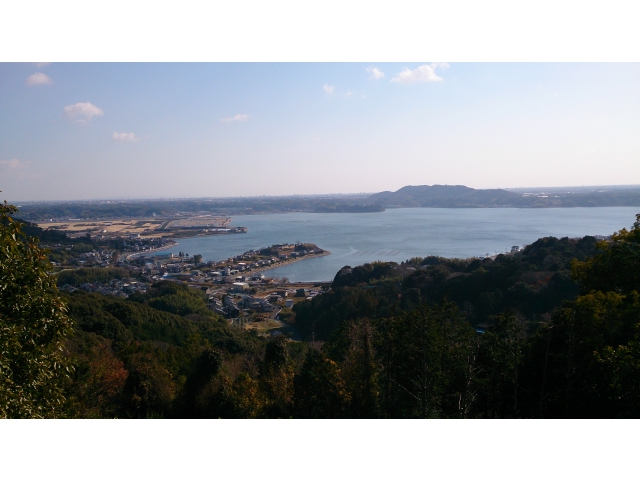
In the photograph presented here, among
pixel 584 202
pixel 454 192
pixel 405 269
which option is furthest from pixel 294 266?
pixel 454 192

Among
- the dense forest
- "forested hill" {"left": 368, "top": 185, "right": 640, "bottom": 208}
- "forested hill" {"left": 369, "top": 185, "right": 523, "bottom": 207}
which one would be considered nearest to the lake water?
"forested hill" {"left": 368, "top": 185, "right": 640, "bottom": 208}

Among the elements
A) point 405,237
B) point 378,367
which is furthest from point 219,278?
point 378,367

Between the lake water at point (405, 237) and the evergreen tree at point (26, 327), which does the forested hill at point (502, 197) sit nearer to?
the lake water at point (405, 237)

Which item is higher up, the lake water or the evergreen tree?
the evergreen tree

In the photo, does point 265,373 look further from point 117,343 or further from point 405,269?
point 405,269

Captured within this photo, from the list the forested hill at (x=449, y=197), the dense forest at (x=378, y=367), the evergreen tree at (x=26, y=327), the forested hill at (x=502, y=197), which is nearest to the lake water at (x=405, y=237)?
the forested hill at (x=502, y=197)

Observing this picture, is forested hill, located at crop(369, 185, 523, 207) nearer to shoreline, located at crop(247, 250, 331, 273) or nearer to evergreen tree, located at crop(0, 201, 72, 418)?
shoreline, located at crop(247, 250, 331, 273)
